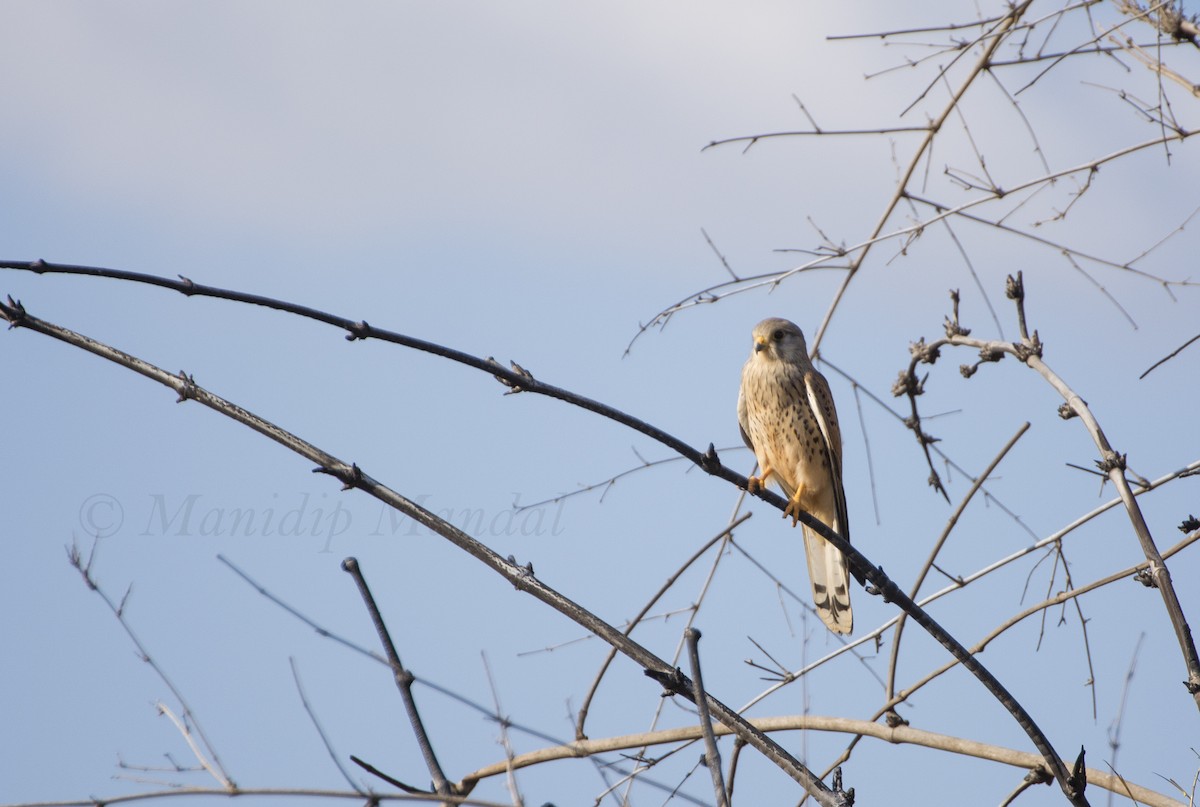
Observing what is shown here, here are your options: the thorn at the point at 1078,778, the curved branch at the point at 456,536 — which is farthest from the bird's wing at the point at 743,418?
the curved branch at the point at 456,536

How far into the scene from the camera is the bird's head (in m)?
5.16

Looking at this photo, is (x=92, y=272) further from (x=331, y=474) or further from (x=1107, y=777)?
(x=1107, y=777)

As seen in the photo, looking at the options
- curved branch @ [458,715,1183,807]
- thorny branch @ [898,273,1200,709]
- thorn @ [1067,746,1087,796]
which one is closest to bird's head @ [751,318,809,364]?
thorny branch @ [898,273,1200,709]

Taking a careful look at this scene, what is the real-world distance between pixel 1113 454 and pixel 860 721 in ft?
2.95

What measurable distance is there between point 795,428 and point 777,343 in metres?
0.43

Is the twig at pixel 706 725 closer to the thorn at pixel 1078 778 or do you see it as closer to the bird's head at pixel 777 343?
the thorn at pixel 1078 778

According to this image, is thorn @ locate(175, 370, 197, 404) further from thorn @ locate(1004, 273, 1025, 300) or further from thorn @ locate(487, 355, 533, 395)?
thorn @ locate(1004, 273, 1025, 300)

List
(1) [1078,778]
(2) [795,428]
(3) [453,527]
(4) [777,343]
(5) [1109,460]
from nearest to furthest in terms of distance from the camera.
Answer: (3) [453,527] → (1) [1078,778] → (5) [1109,460] → (2) [795,428] → (4) [777,343]

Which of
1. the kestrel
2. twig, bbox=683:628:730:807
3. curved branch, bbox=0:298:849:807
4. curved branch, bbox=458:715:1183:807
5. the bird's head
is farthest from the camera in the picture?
the bird's head

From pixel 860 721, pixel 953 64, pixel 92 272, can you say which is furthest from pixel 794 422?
pixel 92 272

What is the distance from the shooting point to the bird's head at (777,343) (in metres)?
5.16

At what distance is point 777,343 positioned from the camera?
521 cm

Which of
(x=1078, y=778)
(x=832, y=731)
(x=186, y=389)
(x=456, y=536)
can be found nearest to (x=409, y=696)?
(x=456, y=536)

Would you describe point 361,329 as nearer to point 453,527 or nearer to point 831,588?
point 453,527
